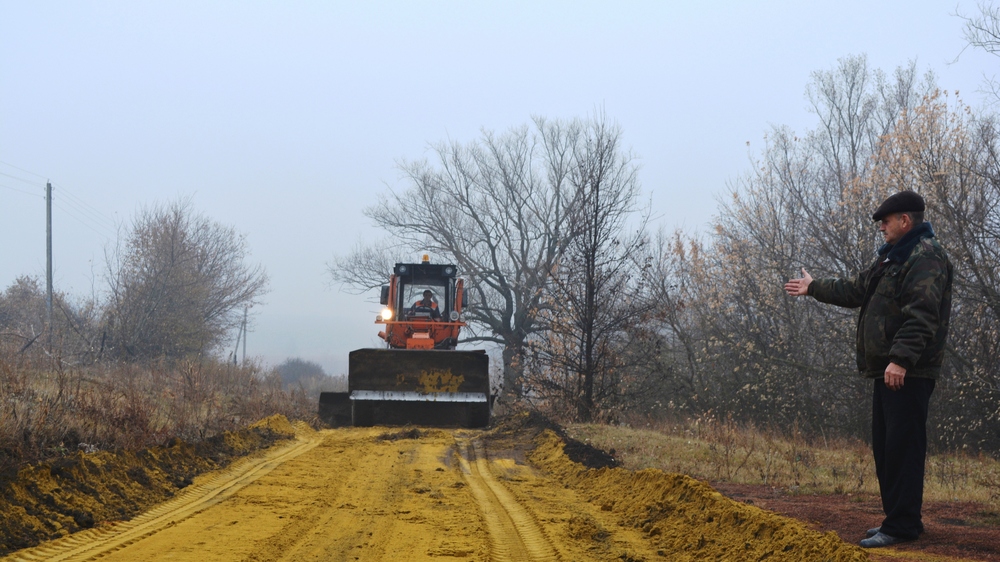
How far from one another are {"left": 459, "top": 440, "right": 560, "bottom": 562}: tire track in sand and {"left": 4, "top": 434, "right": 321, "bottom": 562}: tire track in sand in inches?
85.7

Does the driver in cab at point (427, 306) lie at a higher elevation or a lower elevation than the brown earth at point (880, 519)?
higher

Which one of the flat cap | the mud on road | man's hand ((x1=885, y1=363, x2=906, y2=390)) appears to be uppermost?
the flat cap

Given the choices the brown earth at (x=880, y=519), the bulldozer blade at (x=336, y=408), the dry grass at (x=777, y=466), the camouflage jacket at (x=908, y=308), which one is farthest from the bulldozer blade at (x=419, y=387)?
the camouflage jacket at (x=908, y=308)

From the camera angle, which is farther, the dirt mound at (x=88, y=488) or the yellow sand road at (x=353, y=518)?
the dirt mound at (x=88, y=488)

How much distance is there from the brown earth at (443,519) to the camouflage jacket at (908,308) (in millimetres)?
1052

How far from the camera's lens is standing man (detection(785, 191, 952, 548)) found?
4.56 metres

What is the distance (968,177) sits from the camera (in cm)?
1384

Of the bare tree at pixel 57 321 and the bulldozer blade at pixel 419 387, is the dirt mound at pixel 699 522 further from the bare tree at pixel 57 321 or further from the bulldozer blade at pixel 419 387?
the bare tree at pixel 57 321

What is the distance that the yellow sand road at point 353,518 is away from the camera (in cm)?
488

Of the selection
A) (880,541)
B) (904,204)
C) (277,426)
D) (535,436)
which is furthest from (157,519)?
(535,436)

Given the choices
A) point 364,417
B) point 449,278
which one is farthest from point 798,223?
point 364,417

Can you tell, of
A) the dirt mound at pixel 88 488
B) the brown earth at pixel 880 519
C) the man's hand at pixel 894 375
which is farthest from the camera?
the dirt mound at pixel 88 488

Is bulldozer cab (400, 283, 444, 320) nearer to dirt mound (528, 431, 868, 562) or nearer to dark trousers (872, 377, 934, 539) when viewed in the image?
dirt mound (528, 431, 868, 562)

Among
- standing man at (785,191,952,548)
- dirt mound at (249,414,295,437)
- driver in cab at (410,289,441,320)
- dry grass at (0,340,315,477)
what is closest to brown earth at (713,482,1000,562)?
standing man at (785,191,952,548)
